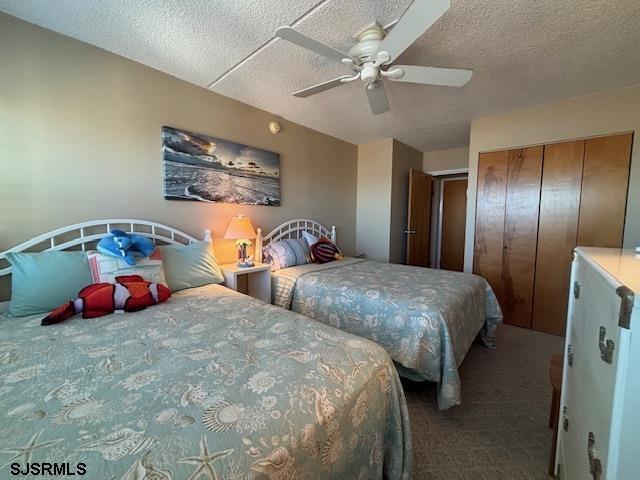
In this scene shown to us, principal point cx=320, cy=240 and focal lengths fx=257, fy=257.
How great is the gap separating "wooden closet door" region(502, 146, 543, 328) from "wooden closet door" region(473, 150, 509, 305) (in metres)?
0.05

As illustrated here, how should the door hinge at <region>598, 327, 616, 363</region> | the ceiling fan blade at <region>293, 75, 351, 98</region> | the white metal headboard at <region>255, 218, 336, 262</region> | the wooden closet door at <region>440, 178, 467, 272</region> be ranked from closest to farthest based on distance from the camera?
the door hinge at <region>598, 327, 616, 363</region> → the ceiling fan blade at <region>293, 75, 351, 98</region> → the white metal headboard at <region>255, 218, 336, 262</region> → the wooden closet door at <region>440, 178, 467, 272</region>

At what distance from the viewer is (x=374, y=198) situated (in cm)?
429

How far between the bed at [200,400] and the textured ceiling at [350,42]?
1853 mm

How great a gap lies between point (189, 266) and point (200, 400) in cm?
147

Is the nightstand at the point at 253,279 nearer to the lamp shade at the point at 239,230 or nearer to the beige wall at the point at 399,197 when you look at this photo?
the lamp shade at the point at 239,230

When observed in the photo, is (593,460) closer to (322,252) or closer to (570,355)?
(570,355)

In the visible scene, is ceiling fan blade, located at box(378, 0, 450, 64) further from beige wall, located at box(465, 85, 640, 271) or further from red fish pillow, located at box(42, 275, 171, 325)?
beige wall, located at box(465, 85, 640, 271)

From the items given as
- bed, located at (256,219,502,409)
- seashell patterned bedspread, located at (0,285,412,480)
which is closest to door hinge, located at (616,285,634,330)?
seashell patterned bedspread, located at (0,285,412,480)

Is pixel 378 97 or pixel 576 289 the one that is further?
pixel 378 97

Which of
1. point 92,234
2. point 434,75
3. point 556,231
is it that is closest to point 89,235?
point 92,234

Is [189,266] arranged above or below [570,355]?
above

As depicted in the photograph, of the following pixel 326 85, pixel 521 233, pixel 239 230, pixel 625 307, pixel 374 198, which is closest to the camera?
pixel 625 307

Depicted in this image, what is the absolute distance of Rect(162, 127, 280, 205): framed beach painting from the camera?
2326mm

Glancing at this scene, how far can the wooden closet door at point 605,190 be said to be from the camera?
249 cm
